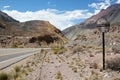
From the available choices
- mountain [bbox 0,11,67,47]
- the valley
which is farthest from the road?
mountain [bbox 0,11,67,47]

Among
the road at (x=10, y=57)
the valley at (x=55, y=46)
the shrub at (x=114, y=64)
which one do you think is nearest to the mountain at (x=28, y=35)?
the valley at (x=55, y=46)

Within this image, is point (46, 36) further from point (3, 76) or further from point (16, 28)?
point (3, 76)

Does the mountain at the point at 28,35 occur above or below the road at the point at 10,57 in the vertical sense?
above

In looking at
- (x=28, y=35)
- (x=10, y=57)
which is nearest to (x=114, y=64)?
(x=10, y=57)

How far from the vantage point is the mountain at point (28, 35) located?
9131 centimetres

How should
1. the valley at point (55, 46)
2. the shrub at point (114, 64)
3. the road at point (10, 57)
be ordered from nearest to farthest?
the shrub at point (114, 64), the valley at point (55, 46), the road at point (10, 57)

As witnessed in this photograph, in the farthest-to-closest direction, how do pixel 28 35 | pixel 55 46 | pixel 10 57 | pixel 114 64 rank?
1. pixel 28 35
2. pixel 55 46
3. pixel 10 57
4. pixel 114 64

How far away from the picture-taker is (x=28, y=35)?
106312 mm

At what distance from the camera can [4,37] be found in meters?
92.1

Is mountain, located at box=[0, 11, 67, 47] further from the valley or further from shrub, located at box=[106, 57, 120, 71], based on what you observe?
shrub, located at box=[106, 57, 120, 71]

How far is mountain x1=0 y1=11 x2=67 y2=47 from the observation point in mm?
91312

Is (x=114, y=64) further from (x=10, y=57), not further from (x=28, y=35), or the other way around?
(x=28, y=35)

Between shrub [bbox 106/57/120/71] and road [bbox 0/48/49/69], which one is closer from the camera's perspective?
shrub [bbox 106/57/120/71]

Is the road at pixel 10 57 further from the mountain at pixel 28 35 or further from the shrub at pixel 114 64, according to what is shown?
the mountain at pixel 28 35
